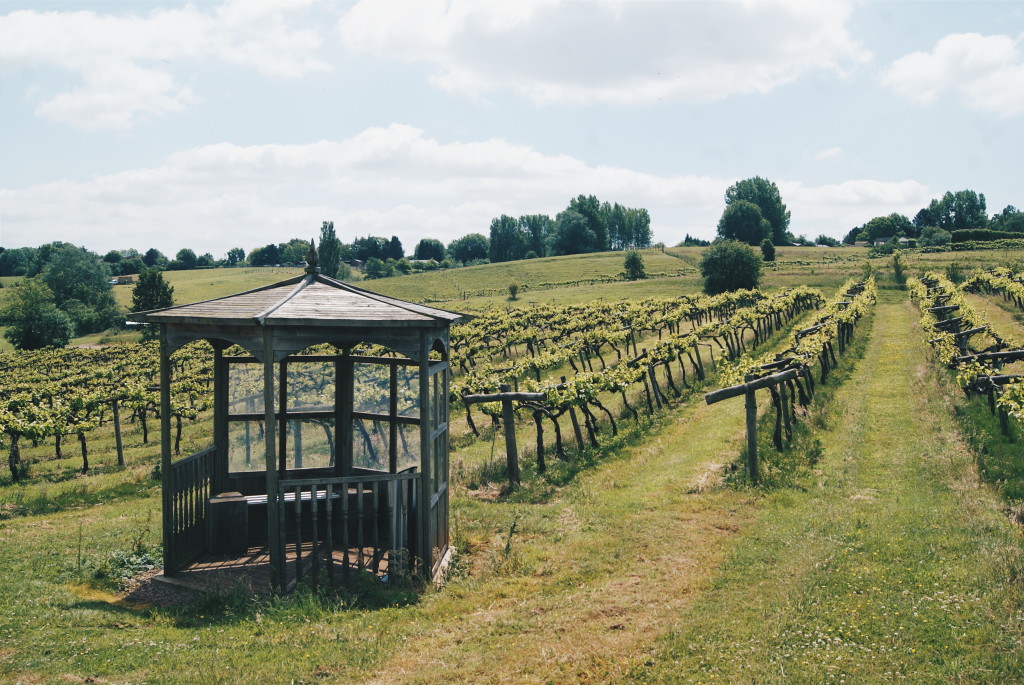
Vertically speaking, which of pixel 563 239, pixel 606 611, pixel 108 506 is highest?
pixel 563 239

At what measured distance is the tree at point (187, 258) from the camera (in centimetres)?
16212

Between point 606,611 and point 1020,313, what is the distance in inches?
1423

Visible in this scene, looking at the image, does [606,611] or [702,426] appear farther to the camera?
[702,426]

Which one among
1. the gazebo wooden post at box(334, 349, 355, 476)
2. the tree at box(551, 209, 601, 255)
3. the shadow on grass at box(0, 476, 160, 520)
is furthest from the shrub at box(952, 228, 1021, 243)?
the gazebo wooden post at box(334, 349, 355, 476)

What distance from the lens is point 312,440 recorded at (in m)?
10.5

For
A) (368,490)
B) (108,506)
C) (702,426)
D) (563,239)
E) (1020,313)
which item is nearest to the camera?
(368,490)

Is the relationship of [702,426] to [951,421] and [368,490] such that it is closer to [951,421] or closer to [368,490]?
[951,421]

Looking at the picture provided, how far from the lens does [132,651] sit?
6.11 m

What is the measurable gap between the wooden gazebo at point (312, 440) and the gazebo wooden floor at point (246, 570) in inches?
1.5

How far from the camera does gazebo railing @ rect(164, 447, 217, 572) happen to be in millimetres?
8711

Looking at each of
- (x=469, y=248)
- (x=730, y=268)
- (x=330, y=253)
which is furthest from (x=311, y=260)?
(x=469, y=248)

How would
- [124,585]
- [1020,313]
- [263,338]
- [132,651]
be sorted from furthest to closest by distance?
1. [1020,313]
2. [124,585]
3. [263,338]
4. [132,651]

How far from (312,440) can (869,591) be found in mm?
7346

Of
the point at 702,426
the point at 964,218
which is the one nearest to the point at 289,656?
the point at 702,426
